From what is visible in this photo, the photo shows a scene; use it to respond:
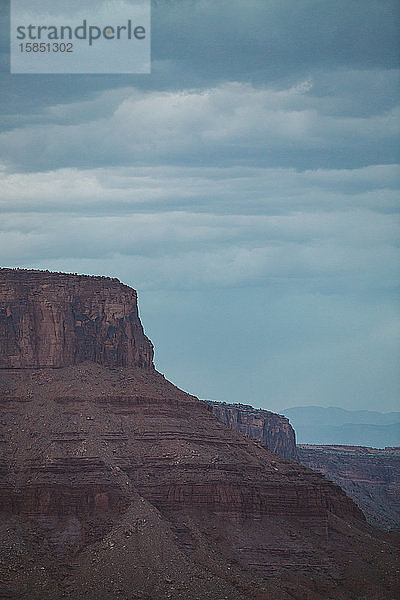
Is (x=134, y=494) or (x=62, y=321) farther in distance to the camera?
(x=62, y=321)

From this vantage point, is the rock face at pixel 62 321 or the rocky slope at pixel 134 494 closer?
the rocky slope at pixel 134 494

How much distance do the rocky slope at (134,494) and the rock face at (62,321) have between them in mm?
152

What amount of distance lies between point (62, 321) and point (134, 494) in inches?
990

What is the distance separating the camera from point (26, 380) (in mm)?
132875

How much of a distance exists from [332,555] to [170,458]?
56.3 feet

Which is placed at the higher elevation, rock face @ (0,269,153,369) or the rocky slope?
rock face @ (0,269,153,369)

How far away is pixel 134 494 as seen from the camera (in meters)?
118

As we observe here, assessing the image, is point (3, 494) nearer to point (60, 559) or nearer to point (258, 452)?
point (60, 559)

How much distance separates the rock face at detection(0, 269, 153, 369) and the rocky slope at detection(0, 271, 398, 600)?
15 centimetres

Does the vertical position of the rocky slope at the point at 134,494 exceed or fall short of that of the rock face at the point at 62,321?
it falls short

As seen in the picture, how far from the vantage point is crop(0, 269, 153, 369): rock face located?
13538 cm

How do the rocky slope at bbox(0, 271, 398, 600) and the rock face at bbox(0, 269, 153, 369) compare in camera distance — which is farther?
the rock face at bbox(0, 269, 153, 369)

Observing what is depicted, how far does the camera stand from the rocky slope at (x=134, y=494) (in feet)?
356

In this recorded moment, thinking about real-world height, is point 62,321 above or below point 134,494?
above
